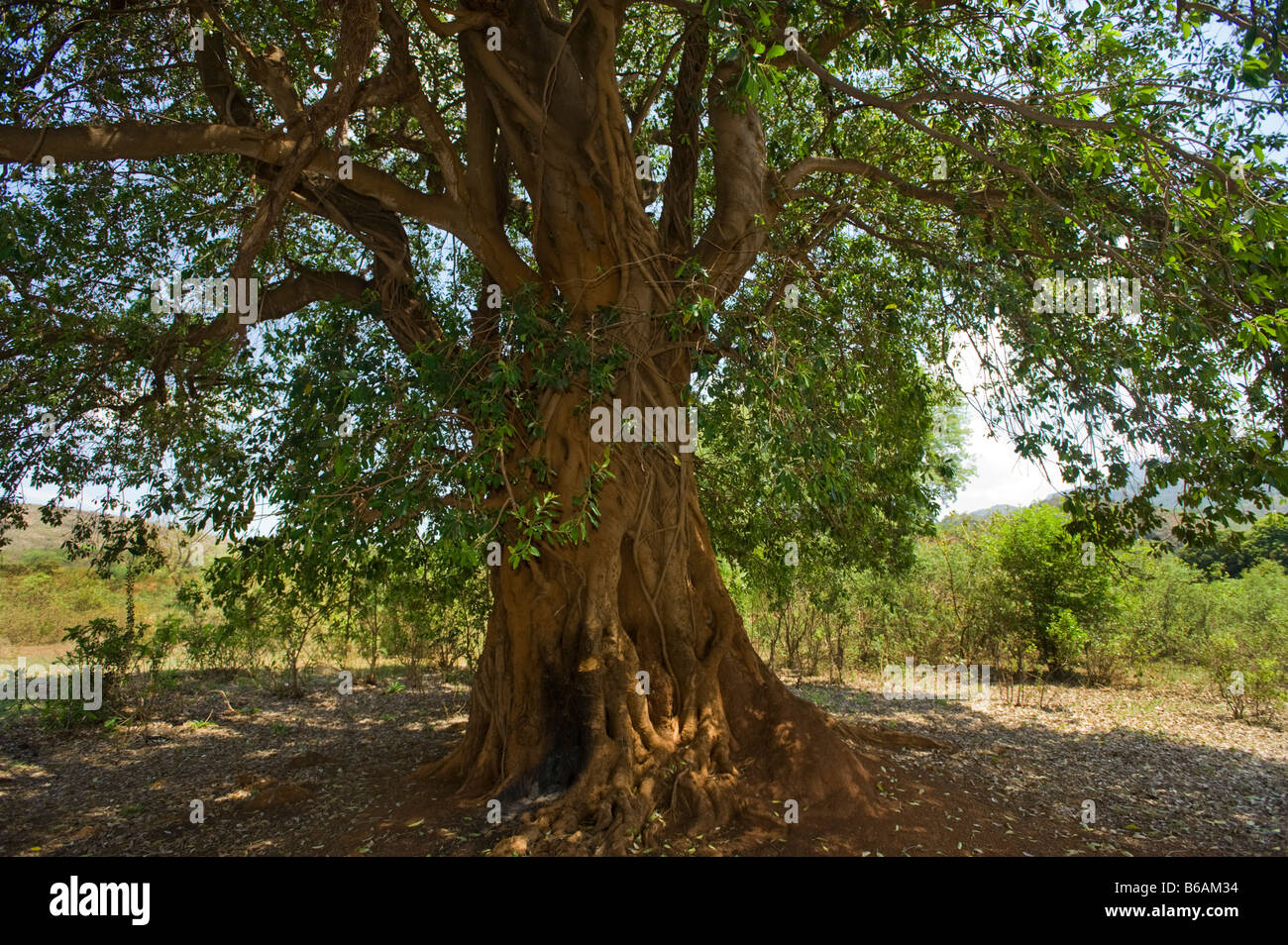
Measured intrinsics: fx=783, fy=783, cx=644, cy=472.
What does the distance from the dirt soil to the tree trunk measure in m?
0.26

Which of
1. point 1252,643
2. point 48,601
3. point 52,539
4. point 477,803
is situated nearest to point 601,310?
point 477,803

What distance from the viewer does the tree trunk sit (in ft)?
16.1

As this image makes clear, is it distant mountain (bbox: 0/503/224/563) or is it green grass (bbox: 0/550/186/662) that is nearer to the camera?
distant mountain (bbox: 0/503/224/563)

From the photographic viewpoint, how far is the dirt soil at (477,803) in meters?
4.70

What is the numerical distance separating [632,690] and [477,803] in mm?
1244

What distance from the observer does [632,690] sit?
5242 mm

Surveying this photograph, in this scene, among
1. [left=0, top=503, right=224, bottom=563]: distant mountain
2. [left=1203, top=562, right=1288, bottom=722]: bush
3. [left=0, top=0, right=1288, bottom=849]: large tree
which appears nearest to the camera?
[left=0, top=0, right=1288, bottom=849]: large tree

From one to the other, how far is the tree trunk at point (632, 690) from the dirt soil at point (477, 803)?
26 cm

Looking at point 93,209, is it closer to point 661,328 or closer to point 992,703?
point 661,328

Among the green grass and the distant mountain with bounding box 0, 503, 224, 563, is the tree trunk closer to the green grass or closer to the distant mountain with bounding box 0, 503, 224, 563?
the distant mountain with bounding box 0, 503, 224, 563

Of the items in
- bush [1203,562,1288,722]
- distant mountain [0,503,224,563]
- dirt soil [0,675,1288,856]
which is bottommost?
dirt soil [0,675,1288,856]

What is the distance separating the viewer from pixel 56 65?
238 inches

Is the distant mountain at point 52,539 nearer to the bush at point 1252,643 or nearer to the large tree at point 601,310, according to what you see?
the large tree at point 601,310

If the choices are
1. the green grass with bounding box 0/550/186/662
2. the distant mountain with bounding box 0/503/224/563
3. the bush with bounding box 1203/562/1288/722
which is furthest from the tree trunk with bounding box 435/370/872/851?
the green grass with bounding box 0/550/186/662
